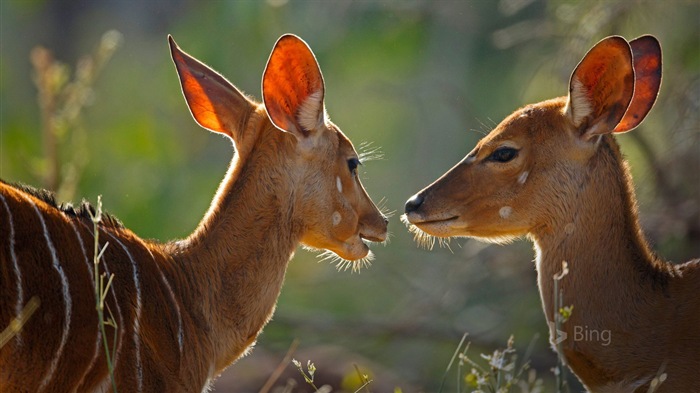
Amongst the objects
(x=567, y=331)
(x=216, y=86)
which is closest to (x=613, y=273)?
(x=567, y=331)

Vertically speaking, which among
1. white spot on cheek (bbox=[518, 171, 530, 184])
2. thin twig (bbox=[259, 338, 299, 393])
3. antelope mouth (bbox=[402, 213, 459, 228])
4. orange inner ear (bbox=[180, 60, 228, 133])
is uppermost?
orange inner ear (bbox=[180, 60, 228, 133])

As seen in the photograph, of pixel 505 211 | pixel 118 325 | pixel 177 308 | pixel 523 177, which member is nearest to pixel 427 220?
pixel 505 211

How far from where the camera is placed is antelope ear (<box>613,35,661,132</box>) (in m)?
5.57

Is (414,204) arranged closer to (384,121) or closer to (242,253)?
(242,253)

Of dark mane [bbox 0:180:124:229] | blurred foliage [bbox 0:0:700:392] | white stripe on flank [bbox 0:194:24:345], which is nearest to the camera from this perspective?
white stripe on flank [bbox 0:194:24:345]

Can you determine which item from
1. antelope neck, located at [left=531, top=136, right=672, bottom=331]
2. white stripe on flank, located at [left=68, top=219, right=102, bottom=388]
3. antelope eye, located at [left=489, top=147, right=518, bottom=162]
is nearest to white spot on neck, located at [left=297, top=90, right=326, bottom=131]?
antelope eye, located at [left=489, top=147, right=518, bottom=162]

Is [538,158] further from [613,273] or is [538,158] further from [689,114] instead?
[689,114]

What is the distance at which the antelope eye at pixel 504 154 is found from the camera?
18.0ft

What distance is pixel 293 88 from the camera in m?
5.26

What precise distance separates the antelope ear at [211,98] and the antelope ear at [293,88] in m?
0.26

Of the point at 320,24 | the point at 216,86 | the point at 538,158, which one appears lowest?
the point at 538,158

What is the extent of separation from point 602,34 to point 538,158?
3.95m

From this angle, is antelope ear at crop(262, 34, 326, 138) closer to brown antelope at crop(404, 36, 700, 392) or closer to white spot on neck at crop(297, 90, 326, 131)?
white spot on neck at crop(297, 90, 326, 131)

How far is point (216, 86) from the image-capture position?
17.8ft
